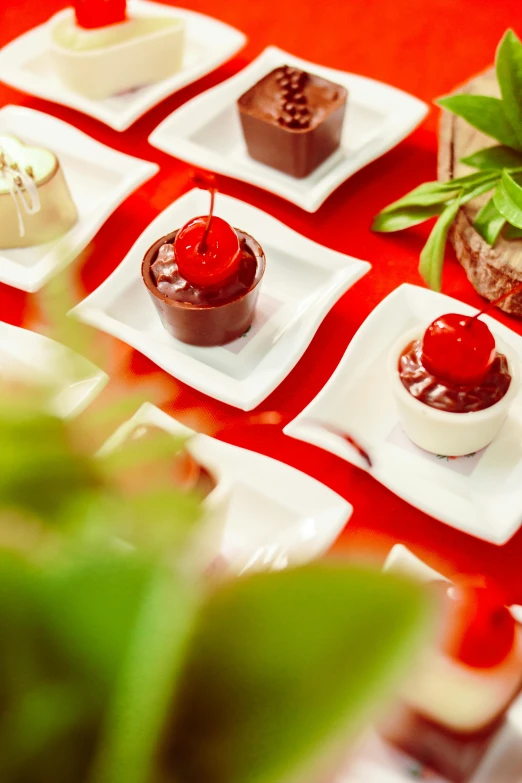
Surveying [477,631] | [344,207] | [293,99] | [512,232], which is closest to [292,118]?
[293,99]

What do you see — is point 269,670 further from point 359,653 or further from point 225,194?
point 225,194

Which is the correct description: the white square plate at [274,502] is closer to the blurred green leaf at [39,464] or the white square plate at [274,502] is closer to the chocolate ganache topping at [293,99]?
the blurred green leaf at [39,464]

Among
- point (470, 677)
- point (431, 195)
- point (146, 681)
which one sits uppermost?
point (146, 681)

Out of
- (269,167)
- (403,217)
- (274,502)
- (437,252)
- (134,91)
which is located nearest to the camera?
(274,502)

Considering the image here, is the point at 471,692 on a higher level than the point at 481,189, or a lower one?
lower

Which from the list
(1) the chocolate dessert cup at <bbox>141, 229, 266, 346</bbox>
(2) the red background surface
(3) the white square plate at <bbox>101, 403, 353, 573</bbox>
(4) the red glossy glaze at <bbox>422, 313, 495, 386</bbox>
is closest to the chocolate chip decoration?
(2) the red background surface

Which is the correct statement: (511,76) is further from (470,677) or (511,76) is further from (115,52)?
(470,677)

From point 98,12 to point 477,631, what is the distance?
117 cm

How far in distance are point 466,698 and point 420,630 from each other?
0.45 meters

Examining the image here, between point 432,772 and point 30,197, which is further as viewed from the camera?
point 30,197

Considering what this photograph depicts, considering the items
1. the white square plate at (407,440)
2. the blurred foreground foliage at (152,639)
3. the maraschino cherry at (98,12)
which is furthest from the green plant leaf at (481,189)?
the blurred foreground foliage at (152,639)

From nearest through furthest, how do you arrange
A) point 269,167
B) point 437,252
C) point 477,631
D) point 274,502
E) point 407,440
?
point 477,631
point 274,502
point 407,440
point 437,252
point 269,167

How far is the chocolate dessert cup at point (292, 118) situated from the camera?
1.13 m

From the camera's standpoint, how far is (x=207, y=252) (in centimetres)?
90
